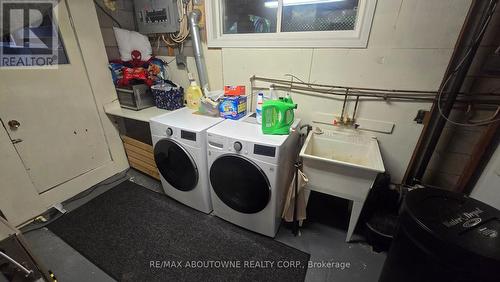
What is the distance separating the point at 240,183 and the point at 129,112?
1430 millimetres

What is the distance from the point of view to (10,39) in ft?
4.89

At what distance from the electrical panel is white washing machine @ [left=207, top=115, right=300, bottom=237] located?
1311 mm

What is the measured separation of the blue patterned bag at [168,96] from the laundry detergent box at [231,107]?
0.63m

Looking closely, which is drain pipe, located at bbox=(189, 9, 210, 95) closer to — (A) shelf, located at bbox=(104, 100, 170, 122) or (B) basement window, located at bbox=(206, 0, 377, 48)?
(B) basement window, located at bbox=(206, 0, 377, 48)

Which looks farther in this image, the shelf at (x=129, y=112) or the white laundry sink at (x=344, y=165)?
the shelf at (x=129, y=112)

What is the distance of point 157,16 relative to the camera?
2.14m

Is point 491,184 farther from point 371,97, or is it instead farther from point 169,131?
point 169,131

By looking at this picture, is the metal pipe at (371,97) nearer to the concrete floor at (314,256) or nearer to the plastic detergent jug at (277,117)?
the plastic detergent jug at (277,117)

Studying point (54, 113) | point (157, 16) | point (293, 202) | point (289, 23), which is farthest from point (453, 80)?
point (54, 113)

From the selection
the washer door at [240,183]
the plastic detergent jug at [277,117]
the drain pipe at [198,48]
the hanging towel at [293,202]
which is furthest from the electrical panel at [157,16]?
the hanging towel at [293,202]

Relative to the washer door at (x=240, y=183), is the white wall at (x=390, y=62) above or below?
above

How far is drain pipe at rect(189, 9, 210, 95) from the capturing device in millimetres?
1878

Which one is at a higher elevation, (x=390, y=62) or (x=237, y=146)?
(x=390, y=62)

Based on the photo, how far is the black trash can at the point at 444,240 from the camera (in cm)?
74
